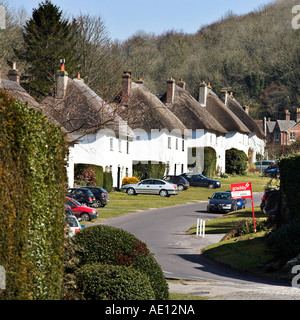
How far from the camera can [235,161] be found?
255ft

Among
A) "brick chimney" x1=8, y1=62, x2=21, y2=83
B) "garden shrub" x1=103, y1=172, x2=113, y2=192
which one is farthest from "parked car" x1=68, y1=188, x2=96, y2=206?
"brick chimney" x1=8, y1=62, x2=21, y2=83

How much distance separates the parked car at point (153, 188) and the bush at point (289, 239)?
30.6 metres

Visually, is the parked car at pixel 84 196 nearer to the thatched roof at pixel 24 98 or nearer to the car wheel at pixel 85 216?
the thatched roof at pixel 24 98

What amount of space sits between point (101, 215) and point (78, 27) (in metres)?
39.7

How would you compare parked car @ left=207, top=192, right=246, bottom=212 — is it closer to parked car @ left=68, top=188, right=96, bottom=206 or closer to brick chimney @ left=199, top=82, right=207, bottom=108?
parked car @ left=68, top=188, right=96, bottom=206

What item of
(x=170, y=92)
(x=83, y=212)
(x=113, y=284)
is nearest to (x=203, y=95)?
(x=170, y=92)

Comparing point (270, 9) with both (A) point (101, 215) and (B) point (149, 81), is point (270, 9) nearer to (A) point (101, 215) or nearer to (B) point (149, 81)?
(B) point (149, 81)

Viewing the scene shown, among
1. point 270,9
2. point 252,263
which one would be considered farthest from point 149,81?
point 252,263

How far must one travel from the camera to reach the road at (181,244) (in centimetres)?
1940

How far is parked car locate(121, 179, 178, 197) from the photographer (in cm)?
5228

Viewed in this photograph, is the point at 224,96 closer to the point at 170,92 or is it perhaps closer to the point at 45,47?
the point at 170,92

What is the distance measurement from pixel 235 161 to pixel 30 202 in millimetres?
69895

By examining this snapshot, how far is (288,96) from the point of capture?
114000mm

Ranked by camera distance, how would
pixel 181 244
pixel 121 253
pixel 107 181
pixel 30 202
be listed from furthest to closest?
pixel 107 181, pixel 181 244, pixel 121 253, pixel 30 202
